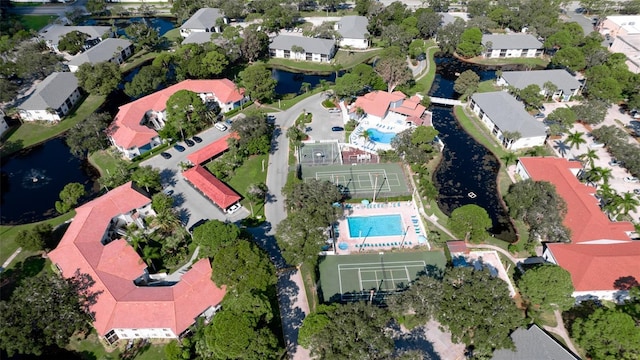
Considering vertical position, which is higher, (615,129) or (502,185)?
(615,129)

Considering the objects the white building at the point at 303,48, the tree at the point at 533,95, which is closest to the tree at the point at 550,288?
the tree at the point at 533,95

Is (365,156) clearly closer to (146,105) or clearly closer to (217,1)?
(146,105)

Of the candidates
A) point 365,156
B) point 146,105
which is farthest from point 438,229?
point 146,105

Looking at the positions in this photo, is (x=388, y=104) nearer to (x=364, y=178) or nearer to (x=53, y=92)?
(x=364, y=178)

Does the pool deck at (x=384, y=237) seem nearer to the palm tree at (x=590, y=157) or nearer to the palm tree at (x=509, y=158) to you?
the palm tree at (x=509, y=158)

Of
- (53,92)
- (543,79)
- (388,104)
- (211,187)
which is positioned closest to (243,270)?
(211,187)
